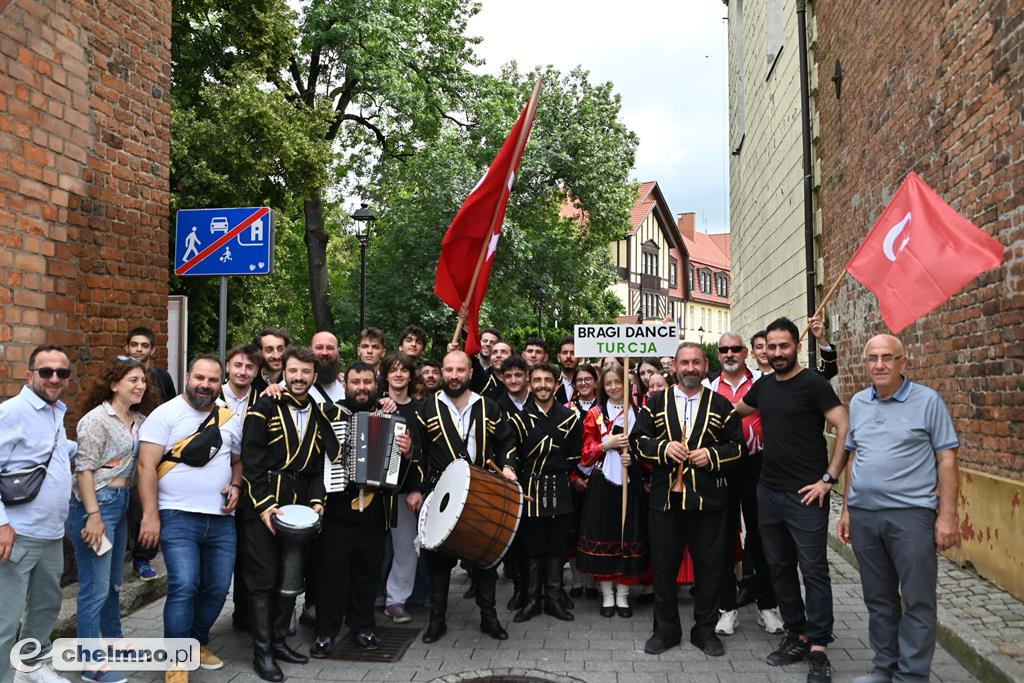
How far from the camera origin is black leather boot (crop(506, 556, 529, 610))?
6.98 m

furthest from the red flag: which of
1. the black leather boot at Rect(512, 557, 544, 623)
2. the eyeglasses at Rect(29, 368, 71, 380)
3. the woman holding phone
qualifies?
the eyeglasses at Rect(29, 368, 71, 380)

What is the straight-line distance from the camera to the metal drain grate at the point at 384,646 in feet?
19.1

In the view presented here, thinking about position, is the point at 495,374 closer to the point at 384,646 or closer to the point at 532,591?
the point at 532,591

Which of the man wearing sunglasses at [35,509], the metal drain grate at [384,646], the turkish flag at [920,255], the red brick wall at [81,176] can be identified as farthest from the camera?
the red brick wall at [81,176]

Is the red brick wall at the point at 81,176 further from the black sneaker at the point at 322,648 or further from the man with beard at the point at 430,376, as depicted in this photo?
the black sneaker at the point at 322,648

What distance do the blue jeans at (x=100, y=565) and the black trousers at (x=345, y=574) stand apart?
47.9 inches

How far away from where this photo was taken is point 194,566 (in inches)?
210

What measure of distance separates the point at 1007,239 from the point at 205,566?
607 centimetres

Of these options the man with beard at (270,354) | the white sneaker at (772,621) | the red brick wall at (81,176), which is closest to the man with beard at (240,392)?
the man with beard at (270,354)

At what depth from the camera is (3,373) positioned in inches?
237

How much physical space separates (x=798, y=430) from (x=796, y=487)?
350 mm

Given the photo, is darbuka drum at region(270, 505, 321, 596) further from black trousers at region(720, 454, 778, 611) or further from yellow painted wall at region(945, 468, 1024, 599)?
yellow painted wall at region(945, 468, 1024, 599)

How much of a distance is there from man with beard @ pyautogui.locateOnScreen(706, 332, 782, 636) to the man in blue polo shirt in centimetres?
108

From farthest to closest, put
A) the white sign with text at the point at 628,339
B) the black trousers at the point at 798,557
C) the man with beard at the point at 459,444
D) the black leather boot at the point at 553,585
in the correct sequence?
1. the white sign with text at the point at 628,339
2. the black leather boot at the point at 553,585
3. the man with beard at the point at 459,444
4. the black trousers at the point at 798,557
